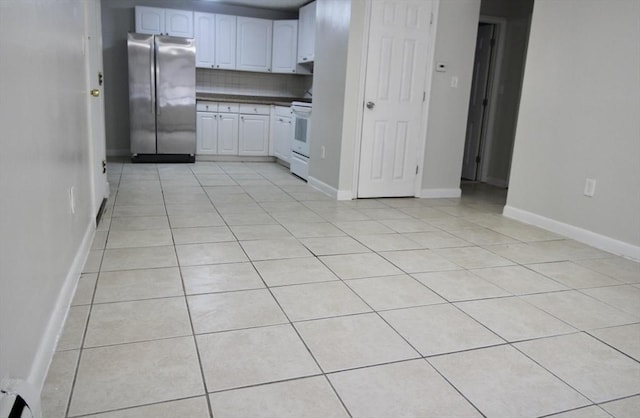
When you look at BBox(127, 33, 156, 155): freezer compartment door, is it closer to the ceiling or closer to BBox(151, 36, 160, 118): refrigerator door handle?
BBox(151, 36, 160, 118): refrigerator door handle

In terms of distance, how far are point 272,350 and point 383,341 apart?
45cm

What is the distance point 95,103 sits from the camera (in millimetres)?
3553

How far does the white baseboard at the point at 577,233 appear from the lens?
3.24m

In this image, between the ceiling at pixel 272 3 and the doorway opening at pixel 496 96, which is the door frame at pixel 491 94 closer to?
the doorway opening at pixel 496 96

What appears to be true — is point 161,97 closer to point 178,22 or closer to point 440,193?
point 178,22

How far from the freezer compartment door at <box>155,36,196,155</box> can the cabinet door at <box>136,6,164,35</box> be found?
1.38 ft

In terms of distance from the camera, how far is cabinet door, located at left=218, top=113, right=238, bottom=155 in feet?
22.0

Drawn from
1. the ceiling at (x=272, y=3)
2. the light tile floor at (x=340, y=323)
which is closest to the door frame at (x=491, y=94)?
the ceiling at (x=272, y=3)

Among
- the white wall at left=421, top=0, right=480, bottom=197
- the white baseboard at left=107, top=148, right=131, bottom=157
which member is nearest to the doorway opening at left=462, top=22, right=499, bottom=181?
the white wall at left=421, top=0, right=480, bottom=197

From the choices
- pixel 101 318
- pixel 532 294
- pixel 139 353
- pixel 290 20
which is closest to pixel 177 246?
pixel 101 318

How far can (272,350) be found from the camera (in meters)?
1.78

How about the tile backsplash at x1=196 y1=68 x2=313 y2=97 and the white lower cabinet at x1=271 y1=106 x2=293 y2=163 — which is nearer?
the white lower cabinet at x1=271 y1=106 x2=293 y2=163

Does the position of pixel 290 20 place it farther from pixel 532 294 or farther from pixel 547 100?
pixel 532 294

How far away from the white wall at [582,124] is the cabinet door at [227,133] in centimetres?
398
